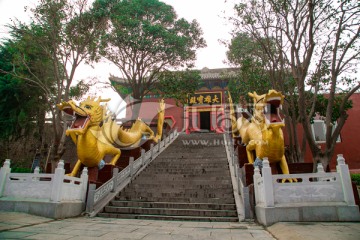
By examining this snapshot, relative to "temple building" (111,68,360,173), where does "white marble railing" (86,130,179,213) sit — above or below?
below

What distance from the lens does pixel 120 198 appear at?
7504 mm

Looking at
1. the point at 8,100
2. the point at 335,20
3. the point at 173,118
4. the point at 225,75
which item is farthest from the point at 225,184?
the point at 8,100

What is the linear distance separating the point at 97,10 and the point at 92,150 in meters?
6.43

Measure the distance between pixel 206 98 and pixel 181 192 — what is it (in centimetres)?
1439

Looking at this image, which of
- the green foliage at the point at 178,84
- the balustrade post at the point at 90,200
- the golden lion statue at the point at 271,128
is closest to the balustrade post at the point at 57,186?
the balustrade post at the point at 90,200

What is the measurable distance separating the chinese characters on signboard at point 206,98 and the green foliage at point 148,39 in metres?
6.32

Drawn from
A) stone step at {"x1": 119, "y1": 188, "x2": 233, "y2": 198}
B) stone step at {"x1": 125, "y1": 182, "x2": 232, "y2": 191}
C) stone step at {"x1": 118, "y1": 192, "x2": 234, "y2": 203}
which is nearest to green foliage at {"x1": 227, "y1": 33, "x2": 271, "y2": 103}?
stone step at {"x1": 125, "y1": 182, "x2": 232, "y2": 191}

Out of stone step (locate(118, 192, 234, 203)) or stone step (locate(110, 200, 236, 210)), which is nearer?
stone step (locate(110, 200, 236, 210))

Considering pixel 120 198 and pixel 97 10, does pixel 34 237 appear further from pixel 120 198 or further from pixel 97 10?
pixel 97 10

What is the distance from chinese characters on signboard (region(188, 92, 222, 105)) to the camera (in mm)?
21281

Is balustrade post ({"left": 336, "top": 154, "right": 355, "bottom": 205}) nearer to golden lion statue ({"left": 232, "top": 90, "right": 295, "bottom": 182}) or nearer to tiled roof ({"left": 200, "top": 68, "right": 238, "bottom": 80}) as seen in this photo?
golden lion statue ({"left": 232, "top": 90, "right": 295, "bottom": 182})

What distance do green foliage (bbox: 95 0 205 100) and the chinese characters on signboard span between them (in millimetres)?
6317

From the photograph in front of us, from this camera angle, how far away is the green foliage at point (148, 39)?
1372 centimetres

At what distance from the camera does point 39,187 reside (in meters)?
5.89
